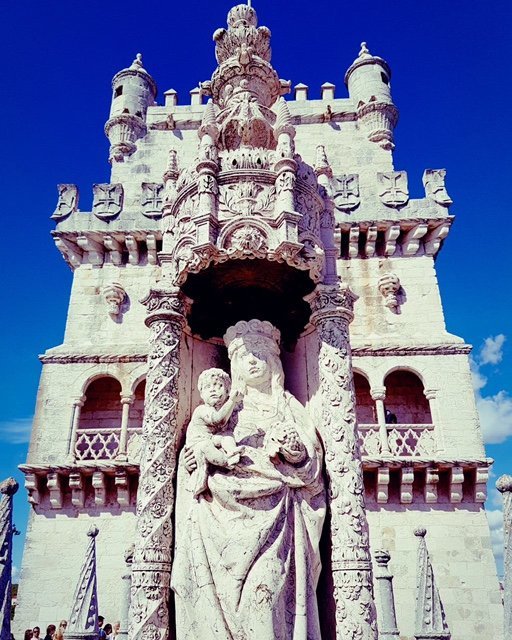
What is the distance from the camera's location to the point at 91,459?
15000 millimetres

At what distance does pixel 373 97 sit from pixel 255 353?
61.6 ft

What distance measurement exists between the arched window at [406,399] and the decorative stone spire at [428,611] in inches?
312

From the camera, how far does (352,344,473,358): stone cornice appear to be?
52.1 ft

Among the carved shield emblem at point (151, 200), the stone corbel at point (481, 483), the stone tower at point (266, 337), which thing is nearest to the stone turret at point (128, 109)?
the stone tower at point (266, 337)

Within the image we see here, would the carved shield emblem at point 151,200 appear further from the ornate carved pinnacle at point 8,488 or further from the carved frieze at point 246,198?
the ornate carved pinnacle at point 8,488

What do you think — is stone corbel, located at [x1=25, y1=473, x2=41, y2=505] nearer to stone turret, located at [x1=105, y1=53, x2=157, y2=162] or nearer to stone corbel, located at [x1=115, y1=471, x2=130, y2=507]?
stone corbel, located at [x1=115, y1=471, x2=130, y2=507]

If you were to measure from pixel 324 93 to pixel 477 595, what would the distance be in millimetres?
19398

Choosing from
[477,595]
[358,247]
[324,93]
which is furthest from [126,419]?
[324,93]

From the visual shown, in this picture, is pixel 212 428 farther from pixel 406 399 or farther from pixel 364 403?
pixel 406 399

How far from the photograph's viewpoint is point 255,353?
4871mm

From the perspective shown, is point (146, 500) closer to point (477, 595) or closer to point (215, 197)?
point (215, 197)

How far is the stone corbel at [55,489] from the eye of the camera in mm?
14295

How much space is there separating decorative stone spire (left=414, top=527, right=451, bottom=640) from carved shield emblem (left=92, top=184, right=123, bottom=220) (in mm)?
14676

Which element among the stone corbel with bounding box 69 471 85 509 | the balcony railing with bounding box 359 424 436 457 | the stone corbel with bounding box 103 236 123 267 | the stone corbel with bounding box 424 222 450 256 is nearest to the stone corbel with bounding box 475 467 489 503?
the balcony railing with bounding box 359 424 436 457
